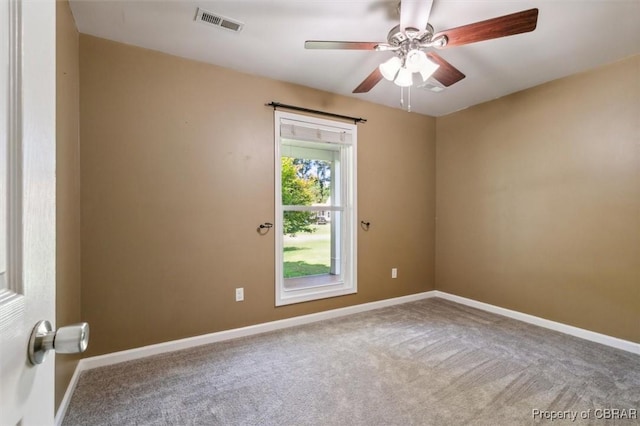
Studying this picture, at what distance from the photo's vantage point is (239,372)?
2.27m

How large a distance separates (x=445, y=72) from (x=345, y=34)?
0.80 metres

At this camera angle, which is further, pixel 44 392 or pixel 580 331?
pixel 580 331

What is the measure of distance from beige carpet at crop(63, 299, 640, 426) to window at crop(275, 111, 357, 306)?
26.8 inches

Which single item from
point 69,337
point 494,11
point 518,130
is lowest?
point 69,337

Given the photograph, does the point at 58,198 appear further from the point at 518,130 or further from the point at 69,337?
the point at 518,130

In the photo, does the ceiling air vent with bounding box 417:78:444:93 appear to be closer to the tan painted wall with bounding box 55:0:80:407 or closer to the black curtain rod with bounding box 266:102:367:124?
the black curtain rod with bounding box 266:102:367:124

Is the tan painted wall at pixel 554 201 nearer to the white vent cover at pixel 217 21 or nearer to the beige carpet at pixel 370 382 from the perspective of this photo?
the beige carpet at pixel 370 382

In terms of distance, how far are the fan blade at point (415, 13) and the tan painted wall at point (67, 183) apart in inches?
77.8

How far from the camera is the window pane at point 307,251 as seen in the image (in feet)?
11.2

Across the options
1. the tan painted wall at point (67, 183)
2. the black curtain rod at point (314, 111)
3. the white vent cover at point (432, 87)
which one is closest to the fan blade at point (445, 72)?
the white vent cover at point (432, 87)

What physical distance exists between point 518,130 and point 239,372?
3.69 meters

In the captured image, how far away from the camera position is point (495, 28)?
65.3 inches

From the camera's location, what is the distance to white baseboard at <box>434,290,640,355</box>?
263 centimetres

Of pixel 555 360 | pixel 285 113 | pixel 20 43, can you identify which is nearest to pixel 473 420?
pixel 555 360
